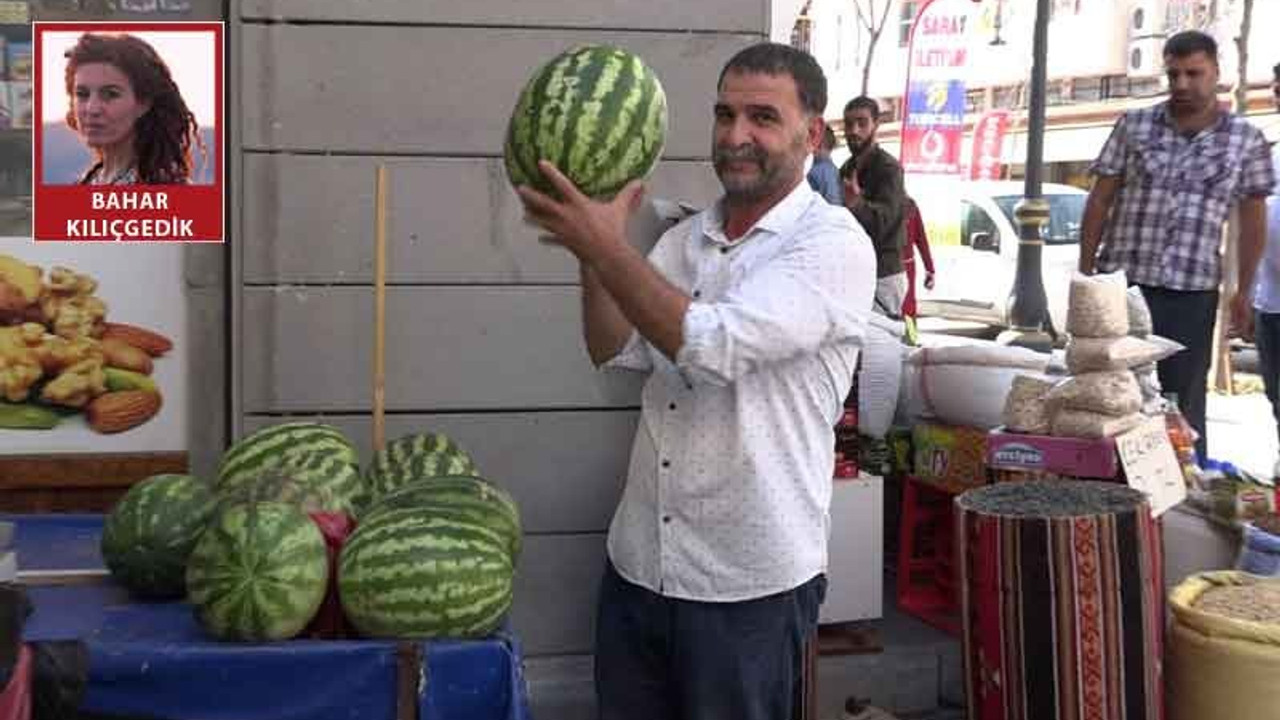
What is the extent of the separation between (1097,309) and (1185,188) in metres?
1.65

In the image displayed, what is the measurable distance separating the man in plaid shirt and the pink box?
1511 mm

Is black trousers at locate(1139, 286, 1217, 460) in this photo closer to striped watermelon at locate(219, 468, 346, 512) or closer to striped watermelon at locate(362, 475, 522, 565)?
striped watermelon at locate(362, 475, 522, 565)

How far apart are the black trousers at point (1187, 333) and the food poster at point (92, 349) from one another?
378 centimetres

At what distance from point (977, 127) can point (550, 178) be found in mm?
21838

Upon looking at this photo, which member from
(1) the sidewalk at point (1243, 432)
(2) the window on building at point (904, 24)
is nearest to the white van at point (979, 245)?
(1) the sidewalk at point (1243, 432)

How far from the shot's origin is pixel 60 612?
2.70 metres

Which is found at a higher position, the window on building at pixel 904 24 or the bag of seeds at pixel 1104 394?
the window on building at pixel 904 24

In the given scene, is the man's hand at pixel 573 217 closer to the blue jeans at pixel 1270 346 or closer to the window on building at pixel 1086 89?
the blue jeans at pixel 1270 346

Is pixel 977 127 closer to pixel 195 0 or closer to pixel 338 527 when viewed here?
pixel 195 0

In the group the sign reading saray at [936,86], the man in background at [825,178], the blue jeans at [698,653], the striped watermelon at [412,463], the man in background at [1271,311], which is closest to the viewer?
the blue jeans at [698,653]

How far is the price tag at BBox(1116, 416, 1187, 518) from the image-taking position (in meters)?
4.35

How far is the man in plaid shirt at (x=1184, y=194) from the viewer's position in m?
5.78

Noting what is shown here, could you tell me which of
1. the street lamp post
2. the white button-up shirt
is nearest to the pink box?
the white button-up shirt

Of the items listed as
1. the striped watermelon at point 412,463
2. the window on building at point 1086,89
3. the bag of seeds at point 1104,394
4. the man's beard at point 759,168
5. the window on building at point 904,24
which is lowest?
the striped watermelon at point 412,463
